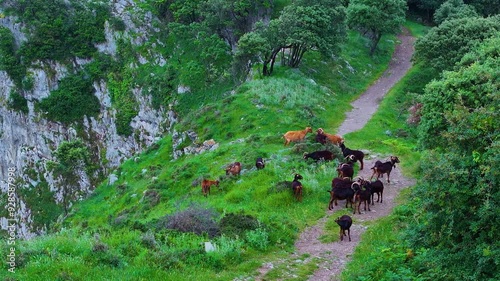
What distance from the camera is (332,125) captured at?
34406mm

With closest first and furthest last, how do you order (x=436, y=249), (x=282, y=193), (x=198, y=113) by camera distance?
1. (x=436, y=249)
2. (x=282, y=193)
3. (x=198, y=113)

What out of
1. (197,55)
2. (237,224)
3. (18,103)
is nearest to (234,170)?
(237,224)

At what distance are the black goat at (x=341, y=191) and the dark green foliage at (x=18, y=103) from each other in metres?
50.6

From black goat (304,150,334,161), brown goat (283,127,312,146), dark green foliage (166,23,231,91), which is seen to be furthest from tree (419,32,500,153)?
dark green foliage (166,23,231,91)

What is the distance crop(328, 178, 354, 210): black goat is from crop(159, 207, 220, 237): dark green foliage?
510 centimetres

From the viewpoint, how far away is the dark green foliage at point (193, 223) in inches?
569

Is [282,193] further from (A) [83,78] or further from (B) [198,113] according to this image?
(A) [83,78]

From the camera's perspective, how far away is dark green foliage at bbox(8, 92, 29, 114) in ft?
188

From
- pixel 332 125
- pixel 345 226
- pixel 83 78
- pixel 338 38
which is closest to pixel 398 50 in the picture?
pixel 338 38

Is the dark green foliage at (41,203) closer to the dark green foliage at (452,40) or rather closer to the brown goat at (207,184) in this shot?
the brown goat at (207,184)

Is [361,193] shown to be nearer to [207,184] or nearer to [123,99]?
[207,184]

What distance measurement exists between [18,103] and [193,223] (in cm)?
5117

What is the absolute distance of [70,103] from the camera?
56.2 metres

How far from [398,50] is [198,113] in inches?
1204
